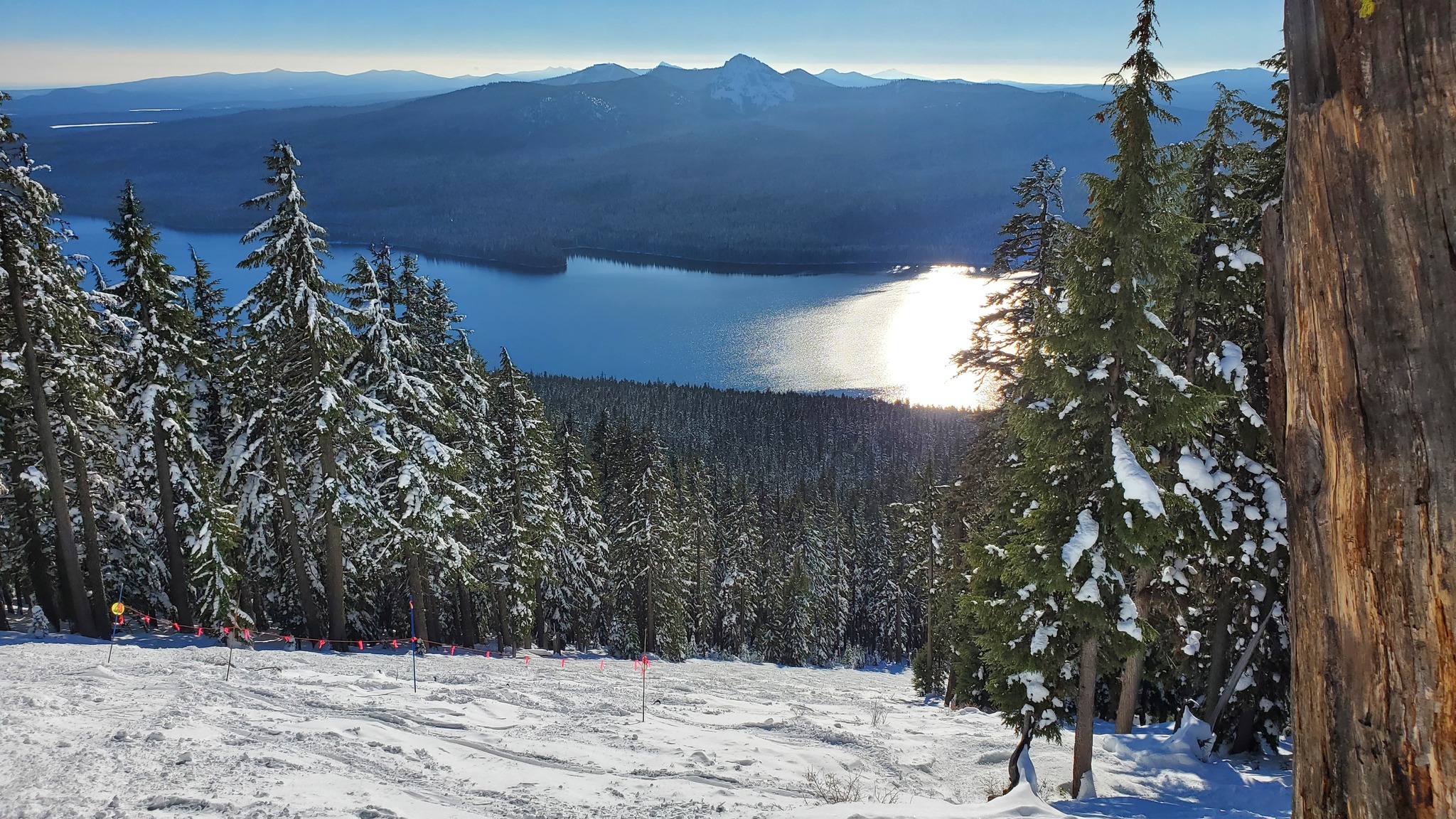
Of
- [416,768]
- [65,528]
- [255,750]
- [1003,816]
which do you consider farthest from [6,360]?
[1003,816]

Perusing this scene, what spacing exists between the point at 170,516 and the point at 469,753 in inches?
629

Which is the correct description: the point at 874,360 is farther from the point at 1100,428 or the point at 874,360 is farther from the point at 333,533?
the point at 1100,428

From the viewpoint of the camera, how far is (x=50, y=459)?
62.6ft

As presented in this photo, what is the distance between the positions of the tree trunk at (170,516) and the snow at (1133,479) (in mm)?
22271

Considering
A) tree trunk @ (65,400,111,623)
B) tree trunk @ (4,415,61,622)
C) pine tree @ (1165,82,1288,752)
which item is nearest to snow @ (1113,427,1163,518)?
pine tree @ (1165,82,1288,752)

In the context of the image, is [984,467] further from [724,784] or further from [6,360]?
[6,360]

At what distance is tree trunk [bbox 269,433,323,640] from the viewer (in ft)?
Result: 73.2

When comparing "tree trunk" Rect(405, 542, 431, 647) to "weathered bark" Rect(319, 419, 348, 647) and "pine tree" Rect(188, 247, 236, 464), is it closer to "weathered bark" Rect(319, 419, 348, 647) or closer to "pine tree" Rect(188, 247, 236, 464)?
"weathered bark" Rect(319, 419, 348, 647)

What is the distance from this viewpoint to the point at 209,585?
20734 millimetres

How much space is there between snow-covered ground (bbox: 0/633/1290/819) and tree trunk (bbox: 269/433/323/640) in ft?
17.4

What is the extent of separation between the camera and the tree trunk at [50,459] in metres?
18.3

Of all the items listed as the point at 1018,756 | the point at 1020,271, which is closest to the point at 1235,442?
the point at 1020,271

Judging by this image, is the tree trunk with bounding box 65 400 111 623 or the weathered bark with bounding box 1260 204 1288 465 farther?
the tree trunk with bounding box 65 400 111 623

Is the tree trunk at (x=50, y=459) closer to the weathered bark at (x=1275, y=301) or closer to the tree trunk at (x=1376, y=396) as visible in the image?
the weathered bark at (x=1275, y=301)
